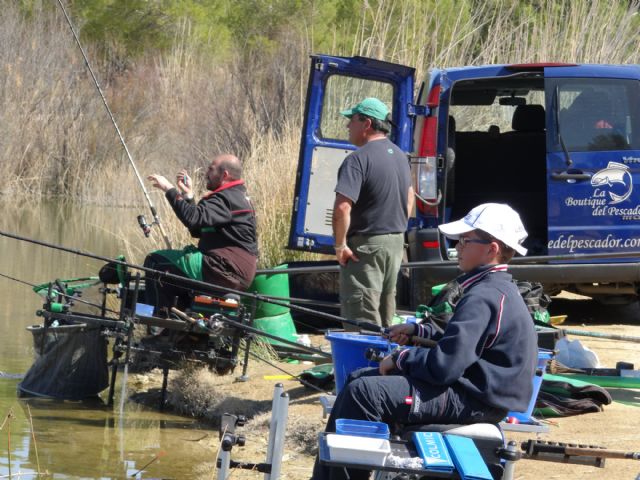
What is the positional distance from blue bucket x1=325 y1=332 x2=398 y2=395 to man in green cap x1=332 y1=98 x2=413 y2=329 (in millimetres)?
1364

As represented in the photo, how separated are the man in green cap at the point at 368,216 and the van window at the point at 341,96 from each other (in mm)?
1775

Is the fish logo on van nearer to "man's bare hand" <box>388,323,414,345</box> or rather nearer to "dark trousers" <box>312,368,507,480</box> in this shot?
"man's bare hand" <box>388,323,414,345</box>

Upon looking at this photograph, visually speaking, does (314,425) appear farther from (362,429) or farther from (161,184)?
(362,429)

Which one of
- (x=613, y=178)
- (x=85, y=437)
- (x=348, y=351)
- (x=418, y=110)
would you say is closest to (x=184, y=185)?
(x=85, y=437)

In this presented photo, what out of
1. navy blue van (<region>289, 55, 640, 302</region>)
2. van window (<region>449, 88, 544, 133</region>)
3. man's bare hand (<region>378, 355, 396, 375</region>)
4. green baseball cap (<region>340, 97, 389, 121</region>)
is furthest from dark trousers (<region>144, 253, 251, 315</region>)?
van window (<region>449, 88, 544, 133</region>)

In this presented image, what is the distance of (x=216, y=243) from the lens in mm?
7820

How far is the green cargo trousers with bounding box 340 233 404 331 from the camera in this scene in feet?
22.6

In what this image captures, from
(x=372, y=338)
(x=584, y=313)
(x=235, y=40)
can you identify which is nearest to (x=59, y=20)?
(x=235, y=40)

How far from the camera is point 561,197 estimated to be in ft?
28.9

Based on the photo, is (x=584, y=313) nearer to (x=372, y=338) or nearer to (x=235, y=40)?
(x=372, y=338)

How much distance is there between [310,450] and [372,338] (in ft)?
3.54

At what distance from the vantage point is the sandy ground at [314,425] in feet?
18.5

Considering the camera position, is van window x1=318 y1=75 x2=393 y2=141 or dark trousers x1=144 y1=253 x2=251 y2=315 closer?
dark trousers x1=144 y1=253 x2=251 y2=315

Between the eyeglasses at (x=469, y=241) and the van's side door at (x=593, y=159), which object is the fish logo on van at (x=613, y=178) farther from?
the eyeglasses at (x=469, y=241)
